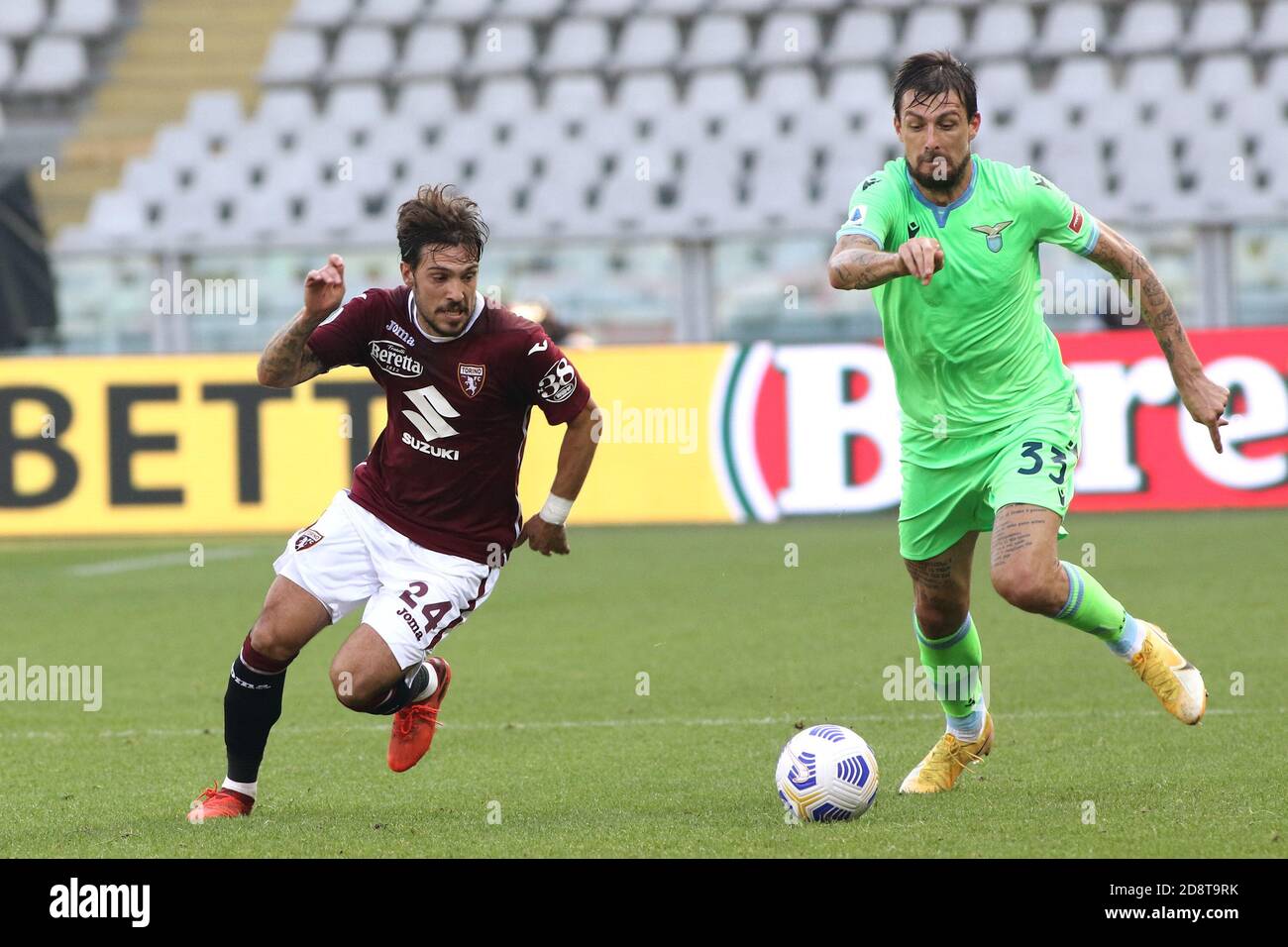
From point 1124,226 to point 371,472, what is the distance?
13.4 meters

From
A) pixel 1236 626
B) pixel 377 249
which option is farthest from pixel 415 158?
pixel 1236 626

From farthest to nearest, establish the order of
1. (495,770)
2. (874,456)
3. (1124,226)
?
(1124,226) → (874,456) → (495,770)

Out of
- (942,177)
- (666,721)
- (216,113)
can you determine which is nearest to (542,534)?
(942,177)

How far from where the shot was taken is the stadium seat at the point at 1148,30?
22672 mm

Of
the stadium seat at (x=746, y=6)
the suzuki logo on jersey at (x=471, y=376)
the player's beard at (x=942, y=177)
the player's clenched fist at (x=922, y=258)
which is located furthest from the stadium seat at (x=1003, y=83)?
the player's clenched fist at (x=922, y=258)

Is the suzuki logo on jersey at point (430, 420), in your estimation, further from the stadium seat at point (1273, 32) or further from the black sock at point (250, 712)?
the stadium seat at point (1273, 32)

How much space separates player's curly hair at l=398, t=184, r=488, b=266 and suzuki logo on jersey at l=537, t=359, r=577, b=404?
17.2 inches

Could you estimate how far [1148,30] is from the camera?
2275 centimetres

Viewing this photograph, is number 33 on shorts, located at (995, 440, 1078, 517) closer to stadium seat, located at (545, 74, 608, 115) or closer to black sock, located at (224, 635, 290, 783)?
black sock, located at (224, 635, 290, 783)

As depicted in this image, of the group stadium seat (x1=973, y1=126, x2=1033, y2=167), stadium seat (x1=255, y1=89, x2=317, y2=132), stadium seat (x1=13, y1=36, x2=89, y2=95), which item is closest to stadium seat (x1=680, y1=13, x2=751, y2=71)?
stadium seat (x1=973, y1=126, x2=1033, y2=167)

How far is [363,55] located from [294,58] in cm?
91

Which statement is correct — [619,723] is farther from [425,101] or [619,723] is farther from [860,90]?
[425,101]
